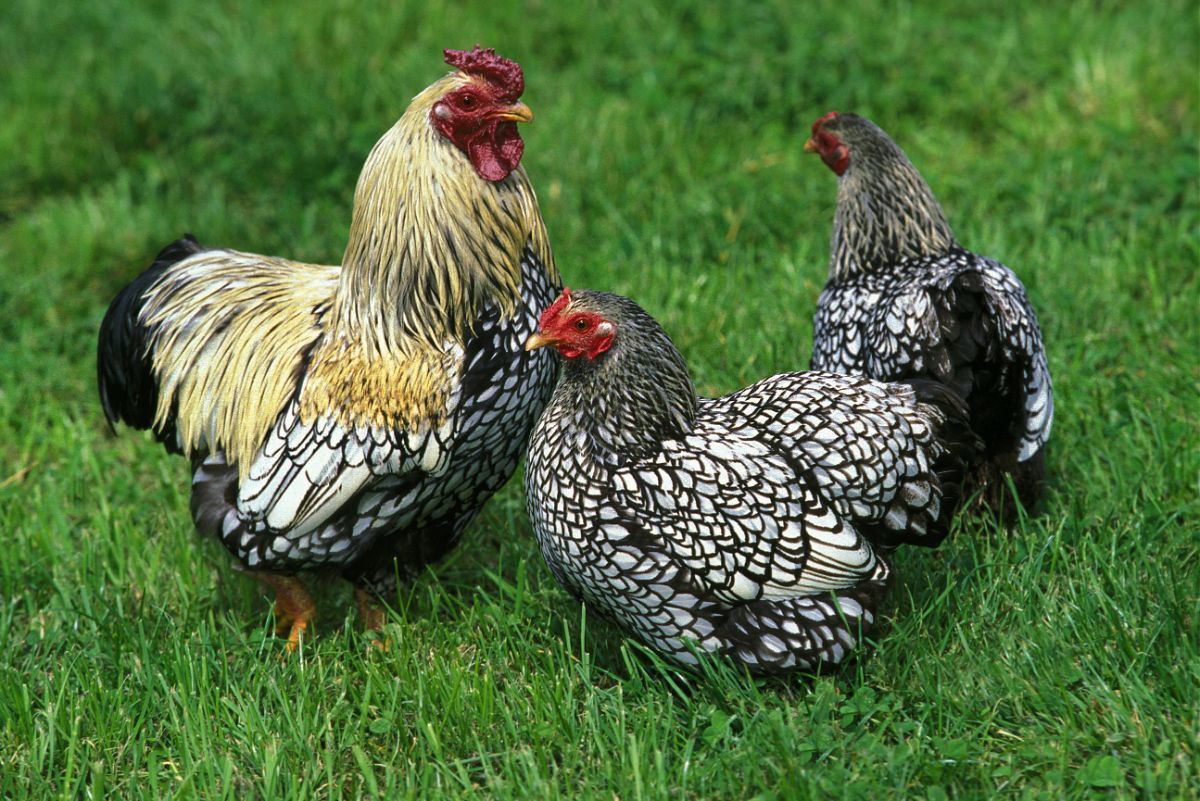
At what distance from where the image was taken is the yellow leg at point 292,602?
394 cm

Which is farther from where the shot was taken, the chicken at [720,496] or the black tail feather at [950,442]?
the black tail feather at [950,442]

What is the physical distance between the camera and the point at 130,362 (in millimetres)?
4129

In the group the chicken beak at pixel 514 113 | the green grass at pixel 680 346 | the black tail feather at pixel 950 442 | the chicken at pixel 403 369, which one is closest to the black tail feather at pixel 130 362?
the chicken at pixel 403 369

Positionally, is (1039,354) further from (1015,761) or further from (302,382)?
(302,382)

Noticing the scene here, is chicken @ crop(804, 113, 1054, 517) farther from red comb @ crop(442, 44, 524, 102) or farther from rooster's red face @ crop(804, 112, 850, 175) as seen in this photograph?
red comb @ crop(442, 44, 524, 102)

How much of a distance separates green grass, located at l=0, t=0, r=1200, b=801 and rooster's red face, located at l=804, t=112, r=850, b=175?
31.4 inches

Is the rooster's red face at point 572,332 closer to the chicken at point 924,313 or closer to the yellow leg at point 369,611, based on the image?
the chicken at point 924,313

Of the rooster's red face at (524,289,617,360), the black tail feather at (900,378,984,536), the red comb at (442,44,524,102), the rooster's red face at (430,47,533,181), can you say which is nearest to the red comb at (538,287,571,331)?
the rooster's red face at (524,289,617,360)

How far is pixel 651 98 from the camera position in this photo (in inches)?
265

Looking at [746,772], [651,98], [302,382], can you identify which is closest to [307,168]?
[651,98]

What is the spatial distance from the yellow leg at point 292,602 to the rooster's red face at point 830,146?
7.96 ft

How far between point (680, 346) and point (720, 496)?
1906mm

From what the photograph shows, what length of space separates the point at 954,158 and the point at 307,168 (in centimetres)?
345

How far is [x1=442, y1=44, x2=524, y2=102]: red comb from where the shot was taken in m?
3.55
